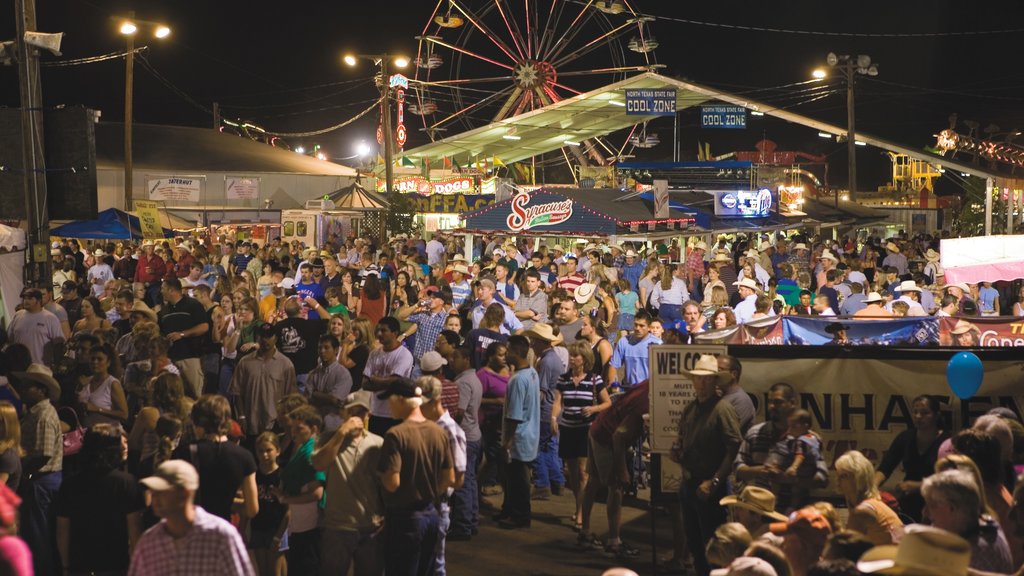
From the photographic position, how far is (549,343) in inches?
375

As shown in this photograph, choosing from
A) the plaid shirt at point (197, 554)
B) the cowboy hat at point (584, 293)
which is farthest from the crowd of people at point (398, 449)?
the cowboy hat at point (584, 293)

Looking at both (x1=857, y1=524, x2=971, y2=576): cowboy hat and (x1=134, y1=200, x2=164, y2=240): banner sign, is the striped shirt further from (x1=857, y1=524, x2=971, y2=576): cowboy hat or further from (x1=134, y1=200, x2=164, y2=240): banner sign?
(x1=134, y1=200, x2=164, y2=240): banner sign

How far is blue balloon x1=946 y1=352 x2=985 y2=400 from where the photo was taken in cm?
741

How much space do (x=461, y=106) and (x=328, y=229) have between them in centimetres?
1270

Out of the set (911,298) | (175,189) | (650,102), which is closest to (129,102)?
(650,102)

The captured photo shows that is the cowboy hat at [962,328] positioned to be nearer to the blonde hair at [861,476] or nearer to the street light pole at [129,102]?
the blonde hair at [861,476]

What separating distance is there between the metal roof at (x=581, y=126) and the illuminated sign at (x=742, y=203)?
8.30 metres

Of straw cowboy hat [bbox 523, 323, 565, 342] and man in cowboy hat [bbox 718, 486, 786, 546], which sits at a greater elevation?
straw cowboy hat [bbox 523, 323, 565, 342]

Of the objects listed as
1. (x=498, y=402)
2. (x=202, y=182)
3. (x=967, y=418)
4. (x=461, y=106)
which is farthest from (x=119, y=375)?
(x=202, y=182)

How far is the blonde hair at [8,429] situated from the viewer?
21.4 ft

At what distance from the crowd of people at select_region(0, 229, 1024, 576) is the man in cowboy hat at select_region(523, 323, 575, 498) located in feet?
0.08

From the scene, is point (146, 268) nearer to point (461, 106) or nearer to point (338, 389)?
point (338, 389)

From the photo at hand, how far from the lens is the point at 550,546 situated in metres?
8.51

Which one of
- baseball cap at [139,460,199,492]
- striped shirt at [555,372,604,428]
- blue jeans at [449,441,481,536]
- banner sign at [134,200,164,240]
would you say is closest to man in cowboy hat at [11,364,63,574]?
blue jeans at [449,441,481,536]
